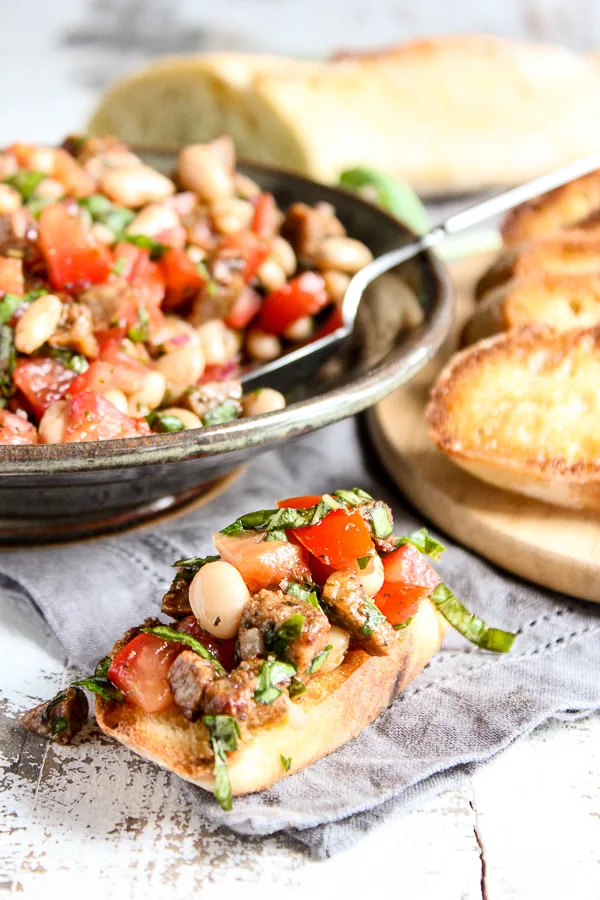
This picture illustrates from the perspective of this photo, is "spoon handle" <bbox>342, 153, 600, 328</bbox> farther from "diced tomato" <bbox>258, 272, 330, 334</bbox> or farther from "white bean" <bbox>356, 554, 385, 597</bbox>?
"white bean" <bbox>356, 554, 385, 597</bbox>

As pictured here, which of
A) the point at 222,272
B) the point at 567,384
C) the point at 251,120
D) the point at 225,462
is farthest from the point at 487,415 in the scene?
the point at 251,120

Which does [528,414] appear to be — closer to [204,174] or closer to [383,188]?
[204,174]

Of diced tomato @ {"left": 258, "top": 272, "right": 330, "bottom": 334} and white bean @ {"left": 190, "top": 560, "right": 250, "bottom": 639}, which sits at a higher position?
white bean @ {"left": 190, "top": 560, "right": 250, "bottom": 639}

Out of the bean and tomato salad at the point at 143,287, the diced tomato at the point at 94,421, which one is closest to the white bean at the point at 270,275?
the bean and tomato salad at the point at 143,287

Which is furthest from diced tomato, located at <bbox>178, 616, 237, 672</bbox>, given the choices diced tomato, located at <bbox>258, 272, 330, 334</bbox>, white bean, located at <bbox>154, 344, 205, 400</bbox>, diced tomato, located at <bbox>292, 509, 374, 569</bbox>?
diced tomato, located at <bbox>258, 272, 330, 334</bbox>

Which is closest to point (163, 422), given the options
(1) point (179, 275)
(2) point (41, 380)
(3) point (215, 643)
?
(2) point (41, 380)

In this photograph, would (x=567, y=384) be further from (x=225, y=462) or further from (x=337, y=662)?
(x=337, y=662)
